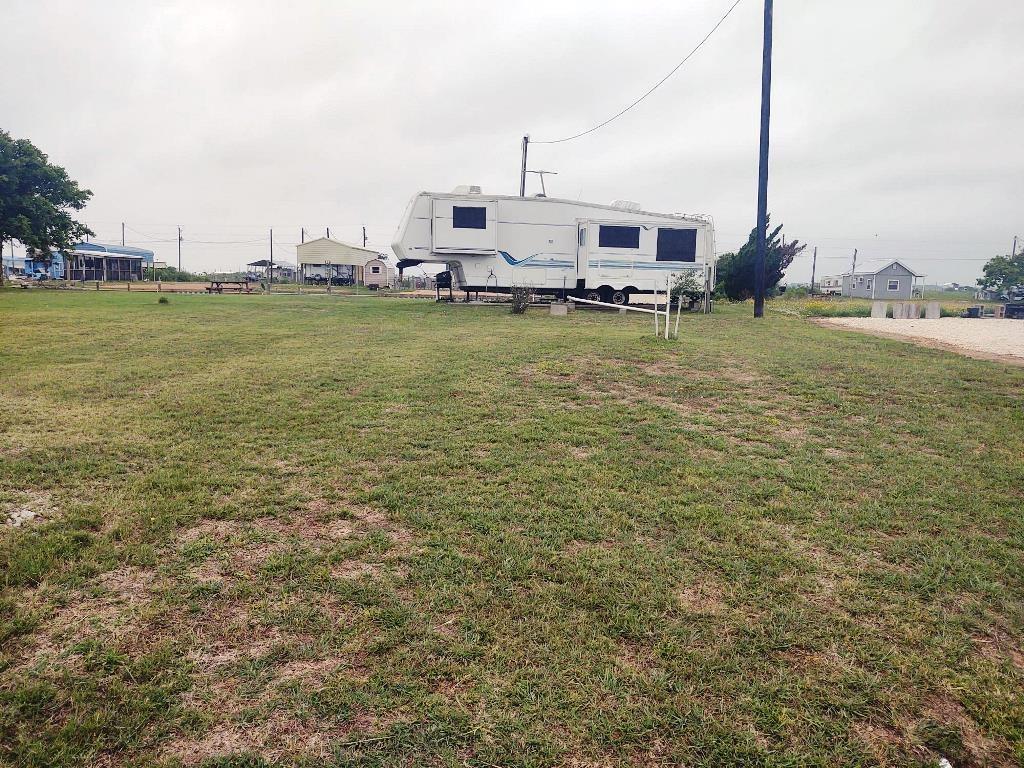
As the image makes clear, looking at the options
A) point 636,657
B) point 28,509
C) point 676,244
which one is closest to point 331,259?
point 676,244

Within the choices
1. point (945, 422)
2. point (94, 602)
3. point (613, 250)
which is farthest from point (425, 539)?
point (613, 250)

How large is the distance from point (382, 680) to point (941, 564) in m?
2.81

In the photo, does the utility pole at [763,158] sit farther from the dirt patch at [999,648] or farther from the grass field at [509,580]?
the dirt patch at [999,648]

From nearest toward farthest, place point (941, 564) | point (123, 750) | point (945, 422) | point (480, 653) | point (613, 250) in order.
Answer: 1. point (123, 750)
2. point (480, 653)
3. point (941, 564)
4. point (945, 422)
5. point (613, 250)

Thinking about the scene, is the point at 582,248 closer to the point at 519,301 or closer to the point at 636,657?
the point at 519,301

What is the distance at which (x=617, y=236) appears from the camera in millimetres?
19812

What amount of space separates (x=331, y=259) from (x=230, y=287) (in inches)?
555

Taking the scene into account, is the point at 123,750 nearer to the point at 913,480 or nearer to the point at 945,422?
the point at 913,480

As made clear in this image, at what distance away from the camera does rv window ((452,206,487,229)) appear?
747 inches

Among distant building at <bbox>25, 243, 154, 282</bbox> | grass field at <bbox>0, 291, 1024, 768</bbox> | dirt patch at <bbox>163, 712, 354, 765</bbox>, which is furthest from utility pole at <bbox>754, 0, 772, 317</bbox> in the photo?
distant building at <bbox>25, 243, 154, 282</bbox>

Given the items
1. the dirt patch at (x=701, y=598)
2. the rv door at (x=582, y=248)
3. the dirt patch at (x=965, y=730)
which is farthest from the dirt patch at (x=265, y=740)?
the rv door at (x=582, y=248)

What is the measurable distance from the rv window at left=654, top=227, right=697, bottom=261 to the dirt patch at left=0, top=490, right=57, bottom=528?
18945 mm

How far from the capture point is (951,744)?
6.48 feet

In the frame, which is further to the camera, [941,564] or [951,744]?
[941,564]
